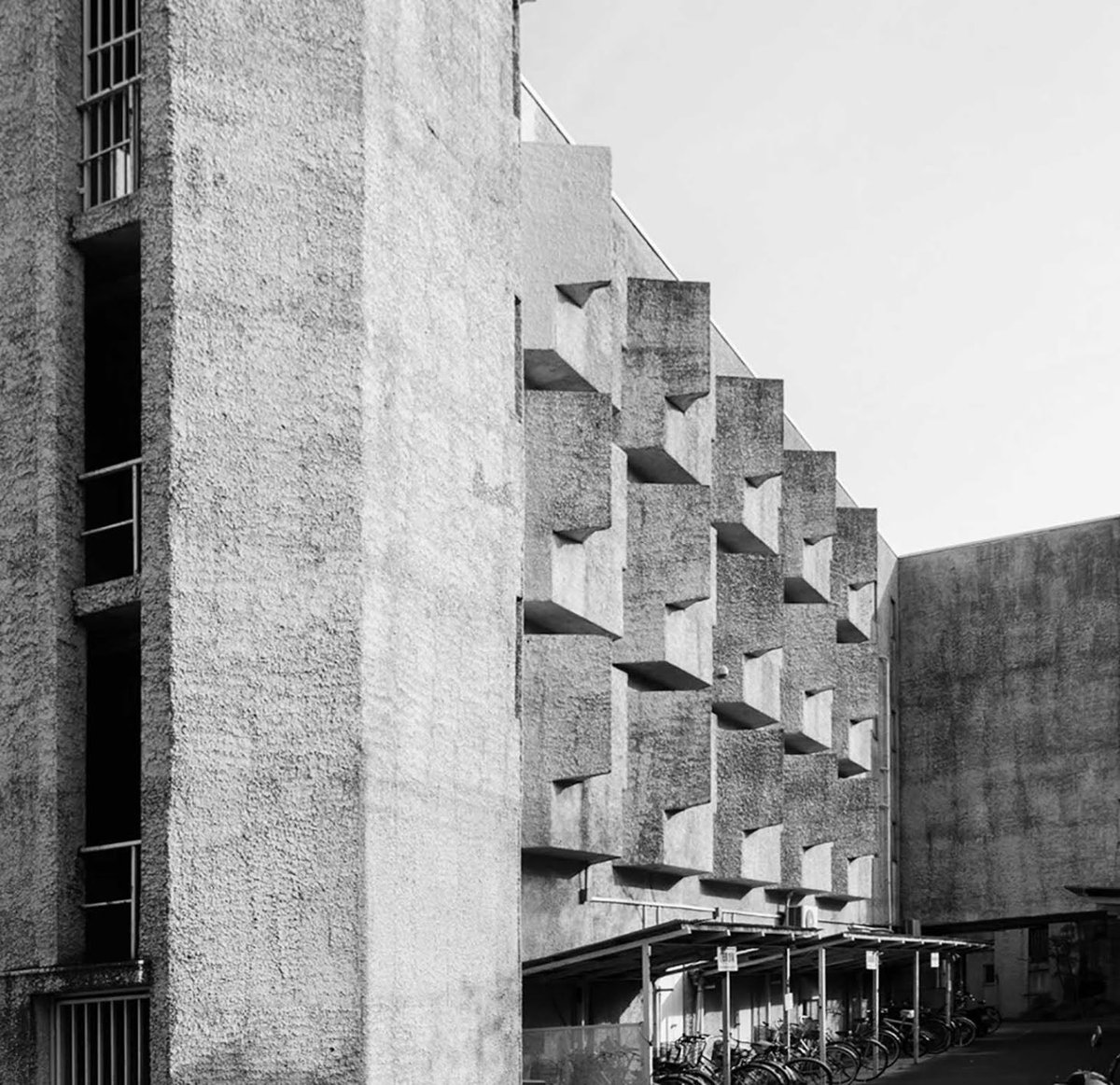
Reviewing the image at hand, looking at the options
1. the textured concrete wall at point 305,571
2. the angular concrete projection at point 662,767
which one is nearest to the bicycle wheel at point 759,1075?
the angular concrete projection at point 662,767

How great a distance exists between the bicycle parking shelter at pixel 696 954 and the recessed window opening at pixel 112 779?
684 cm

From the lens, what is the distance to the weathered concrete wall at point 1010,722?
1721 inches

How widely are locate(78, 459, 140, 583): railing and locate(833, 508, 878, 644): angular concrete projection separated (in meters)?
24.2

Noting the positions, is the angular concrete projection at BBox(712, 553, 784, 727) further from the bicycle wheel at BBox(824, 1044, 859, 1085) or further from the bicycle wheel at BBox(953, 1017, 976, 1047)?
the bicycle wheel at BBox(953, 1017, 976, 1047)

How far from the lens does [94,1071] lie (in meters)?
15.0

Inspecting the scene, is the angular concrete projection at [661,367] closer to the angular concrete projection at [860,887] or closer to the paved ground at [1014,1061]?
the paved ground at [1014,1061]

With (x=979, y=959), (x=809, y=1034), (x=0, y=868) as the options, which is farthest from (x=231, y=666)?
(x=979, y=959)

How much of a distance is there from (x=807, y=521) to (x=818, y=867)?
7.00m

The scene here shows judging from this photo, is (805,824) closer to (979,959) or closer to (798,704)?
(798,704)

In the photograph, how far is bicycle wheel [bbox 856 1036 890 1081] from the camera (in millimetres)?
30797

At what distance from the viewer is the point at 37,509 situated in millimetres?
15555

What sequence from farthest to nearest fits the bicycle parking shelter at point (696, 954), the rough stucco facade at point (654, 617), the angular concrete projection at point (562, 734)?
1. the rough stucco facade at point (654, 617)
2. the angular concrete projection at point (562, 734)
3. the bicycle parking shelter at point (696, 954)

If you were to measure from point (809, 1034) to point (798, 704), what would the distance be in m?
6.32

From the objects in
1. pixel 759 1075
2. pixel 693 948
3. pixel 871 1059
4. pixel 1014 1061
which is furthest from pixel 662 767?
pixel 1014 1061
